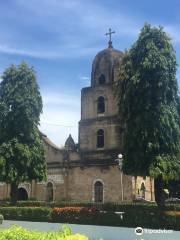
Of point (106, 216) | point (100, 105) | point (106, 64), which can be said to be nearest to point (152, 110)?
point (106, 216)

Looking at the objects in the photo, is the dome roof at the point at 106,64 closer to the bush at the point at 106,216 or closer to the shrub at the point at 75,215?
the bush at the point at 106,216

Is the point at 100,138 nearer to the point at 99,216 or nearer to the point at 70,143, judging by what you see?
the point at 70,143

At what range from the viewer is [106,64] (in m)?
37.9

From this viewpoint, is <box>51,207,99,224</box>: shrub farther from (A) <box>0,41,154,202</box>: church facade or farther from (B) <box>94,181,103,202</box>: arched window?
(B) <box>94,181,103,202</box>: arched window

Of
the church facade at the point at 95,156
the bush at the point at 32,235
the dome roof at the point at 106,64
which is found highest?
the dome roof at the point at 106,64

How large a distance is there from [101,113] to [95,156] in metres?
4.40

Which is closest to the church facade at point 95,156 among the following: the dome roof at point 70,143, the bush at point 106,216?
the dome roof at point 70,143

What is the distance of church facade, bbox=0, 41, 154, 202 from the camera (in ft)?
115

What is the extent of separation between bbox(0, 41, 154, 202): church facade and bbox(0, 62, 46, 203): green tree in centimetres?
599

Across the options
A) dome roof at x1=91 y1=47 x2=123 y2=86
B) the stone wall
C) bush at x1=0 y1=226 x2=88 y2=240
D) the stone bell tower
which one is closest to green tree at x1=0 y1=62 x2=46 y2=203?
the stone wall

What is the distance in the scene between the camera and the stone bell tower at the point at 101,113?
119ft

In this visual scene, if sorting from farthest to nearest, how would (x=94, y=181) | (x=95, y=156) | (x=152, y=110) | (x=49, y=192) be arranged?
(x=49, y=192) → (x=95, y=156) → (x=94, y=181) → (x=152, y=110)

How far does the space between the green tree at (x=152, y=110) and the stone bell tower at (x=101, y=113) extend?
11451 millimetres

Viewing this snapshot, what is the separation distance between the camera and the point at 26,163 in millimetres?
29766
